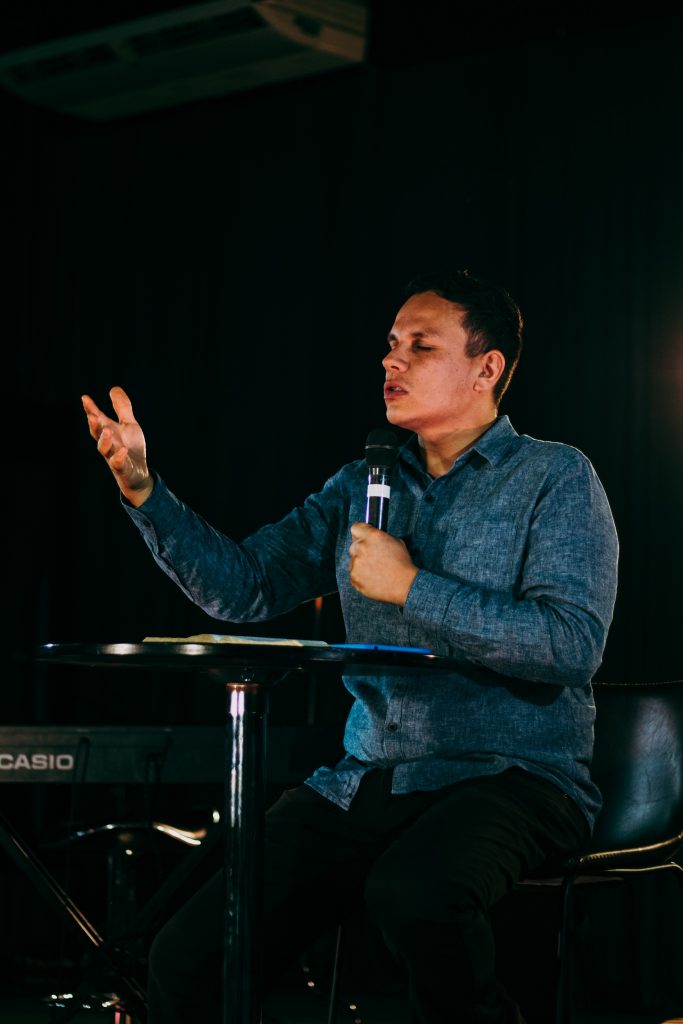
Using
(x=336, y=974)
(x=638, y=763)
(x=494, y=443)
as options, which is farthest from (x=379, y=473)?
(x=336, y=974)

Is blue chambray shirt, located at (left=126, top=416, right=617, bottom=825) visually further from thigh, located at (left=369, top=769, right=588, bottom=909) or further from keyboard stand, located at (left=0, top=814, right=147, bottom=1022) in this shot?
keyboard stand, located at (left=0, top=814, right=147, bottom=1022)

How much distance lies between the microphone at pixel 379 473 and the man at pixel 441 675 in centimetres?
10

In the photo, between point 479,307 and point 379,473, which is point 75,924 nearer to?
point 379,473

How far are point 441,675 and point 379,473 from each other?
352mm

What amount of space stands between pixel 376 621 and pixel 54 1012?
4.51 feet

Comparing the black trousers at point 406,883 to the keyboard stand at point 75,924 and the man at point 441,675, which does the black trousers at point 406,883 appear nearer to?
the man at point 441,675

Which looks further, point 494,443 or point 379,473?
point 494,443

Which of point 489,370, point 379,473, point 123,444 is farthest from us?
point 489,370

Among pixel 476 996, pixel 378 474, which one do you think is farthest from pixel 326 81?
pixel 476 996

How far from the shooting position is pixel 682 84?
13.3 feet

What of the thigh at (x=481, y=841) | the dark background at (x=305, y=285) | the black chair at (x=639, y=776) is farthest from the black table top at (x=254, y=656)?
the dark background at (x=305, y=285)

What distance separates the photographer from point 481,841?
181cm

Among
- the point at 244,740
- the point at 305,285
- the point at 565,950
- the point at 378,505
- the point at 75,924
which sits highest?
the point at 305,285

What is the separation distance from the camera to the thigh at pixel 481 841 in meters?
1.75
